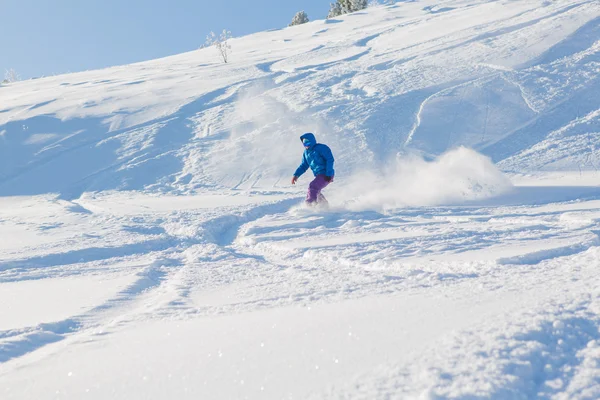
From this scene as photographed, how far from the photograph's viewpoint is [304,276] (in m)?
4.00

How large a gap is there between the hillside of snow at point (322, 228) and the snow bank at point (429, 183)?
0.06 metres

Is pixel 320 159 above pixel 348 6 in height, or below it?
below

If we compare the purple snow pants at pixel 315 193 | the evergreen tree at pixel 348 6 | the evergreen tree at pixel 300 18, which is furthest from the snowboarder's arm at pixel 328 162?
the evergreen tree at pixel 300 18

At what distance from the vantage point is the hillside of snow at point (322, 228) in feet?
7.30

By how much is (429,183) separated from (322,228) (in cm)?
326

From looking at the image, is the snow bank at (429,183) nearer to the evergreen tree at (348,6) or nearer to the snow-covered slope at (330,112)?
the snow-covered slope at (330,112)

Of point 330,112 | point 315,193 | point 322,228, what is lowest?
point 322,228

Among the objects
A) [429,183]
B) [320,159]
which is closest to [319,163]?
[320,159]

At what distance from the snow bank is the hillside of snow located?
0.06m

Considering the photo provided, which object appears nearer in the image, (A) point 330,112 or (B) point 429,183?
(B) point 429,183

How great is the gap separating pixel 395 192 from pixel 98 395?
284 inches

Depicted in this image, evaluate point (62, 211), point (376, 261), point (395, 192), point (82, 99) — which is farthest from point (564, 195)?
point (82, 99)

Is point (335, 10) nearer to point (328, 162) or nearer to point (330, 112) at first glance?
point (330, 112)

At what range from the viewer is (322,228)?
21.0 ft
